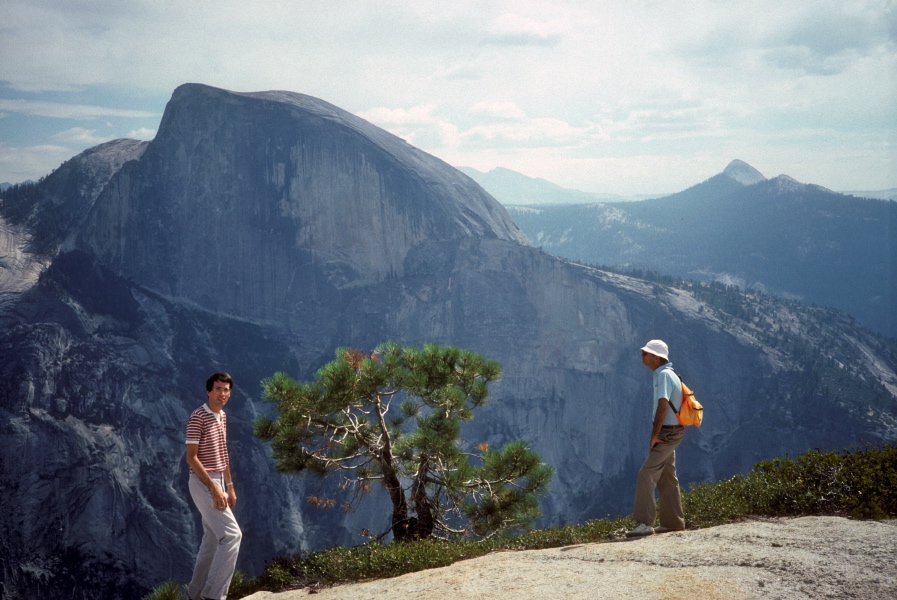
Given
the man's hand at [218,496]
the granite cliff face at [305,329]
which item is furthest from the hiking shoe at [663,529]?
the granite cliff face at [305,329]

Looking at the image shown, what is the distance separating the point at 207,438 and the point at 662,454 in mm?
7386

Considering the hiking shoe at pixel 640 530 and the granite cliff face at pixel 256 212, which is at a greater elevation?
the granite cliff face at pixel 256 212

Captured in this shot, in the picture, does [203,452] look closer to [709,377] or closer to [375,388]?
[375,388]

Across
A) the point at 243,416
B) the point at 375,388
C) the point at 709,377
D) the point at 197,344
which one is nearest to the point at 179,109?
the point at 197,344

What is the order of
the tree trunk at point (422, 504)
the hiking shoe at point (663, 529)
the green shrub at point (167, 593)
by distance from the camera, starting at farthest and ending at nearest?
the tree trunk at point (422, 504)
the green shrub at point (167, 593)
the hiking shoe at point (663, 529)

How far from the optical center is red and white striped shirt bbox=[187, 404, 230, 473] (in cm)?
901

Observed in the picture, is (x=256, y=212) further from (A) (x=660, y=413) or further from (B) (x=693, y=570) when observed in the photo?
(B) (x=693, y=570)

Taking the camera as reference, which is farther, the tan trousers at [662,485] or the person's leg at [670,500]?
the person's leg at [670,500]

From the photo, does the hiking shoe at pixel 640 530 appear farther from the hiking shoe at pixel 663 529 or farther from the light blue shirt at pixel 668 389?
the light blue shirt at pixel 668 389

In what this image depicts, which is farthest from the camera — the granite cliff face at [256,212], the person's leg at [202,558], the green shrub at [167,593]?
the granite cliff face at [256,212]

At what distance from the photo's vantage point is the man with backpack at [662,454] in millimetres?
10406

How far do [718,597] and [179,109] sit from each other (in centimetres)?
14707

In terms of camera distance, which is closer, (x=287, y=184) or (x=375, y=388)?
(x=375, y=388)

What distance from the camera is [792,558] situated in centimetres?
851
